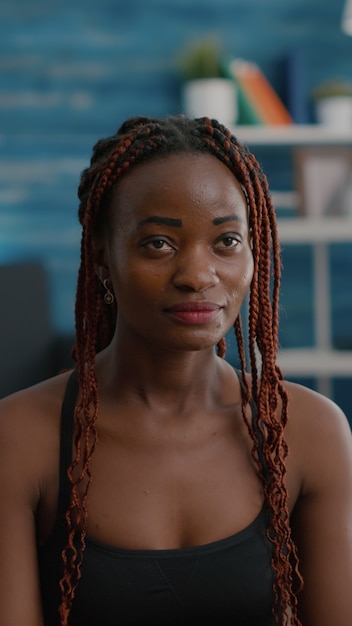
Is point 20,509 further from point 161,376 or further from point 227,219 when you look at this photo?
point 227,219

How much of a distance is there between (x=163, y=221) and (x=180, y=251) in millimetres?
37

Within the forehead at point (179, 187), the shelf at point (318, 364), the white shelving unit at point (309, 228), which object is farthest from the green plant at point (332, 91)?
the forehead at point (179, 187)

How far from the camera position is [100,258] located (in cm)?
116

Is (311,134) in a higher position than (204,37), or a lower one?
lower

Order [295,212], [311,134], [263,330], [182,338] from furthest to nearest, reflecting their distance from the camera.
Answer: [295,212] → [311,134] → [263,330] → [182,338]

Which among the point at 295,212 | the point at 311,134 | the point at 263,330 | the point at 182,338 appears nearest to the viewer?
the point at 182,338

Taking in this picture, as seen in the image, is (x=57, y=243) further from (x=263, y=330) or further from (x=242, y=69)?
(x=263, y=330)

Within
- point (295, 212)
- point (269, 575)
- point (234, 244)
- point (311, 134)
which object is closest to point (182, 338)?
point (234, 244)

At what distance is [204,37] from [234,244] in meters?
2.96

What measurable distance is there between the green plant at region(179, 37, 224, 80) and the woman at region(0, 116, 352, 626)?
2.57m

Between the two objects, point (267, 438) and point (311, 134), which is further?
point (311, 134)

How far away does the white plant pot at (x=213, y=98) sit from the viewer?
3516 mm

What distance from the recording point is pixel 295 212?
3848 millimetres

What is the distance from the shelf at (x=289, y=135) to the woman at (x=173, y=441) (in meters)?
2.36
